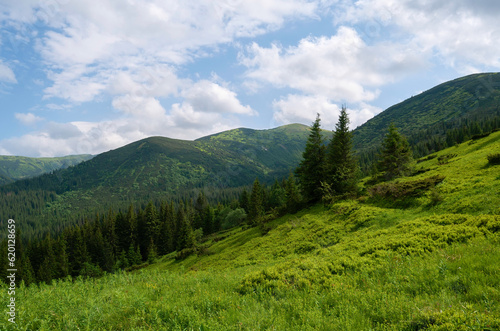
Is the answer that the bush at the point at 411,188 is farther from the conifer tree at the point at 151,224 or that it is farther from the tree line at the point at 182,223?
the conifer tree at the point at 151,224

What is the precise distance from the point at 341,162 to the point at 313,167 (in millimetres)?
4538

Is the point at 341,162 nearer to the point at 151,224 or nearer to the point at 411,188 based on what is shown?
the point at 411,188

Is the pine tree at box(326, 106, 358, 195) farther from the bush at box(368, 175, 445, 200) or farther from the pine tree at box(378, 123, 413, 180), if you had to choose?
the bush at box(368, 175, 445, 200)

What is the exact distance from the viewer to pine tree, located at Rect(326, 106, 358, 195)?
→ 106ft

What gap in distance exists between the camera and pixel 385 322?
5.47m

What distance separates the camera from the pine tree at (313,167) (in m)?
36.1

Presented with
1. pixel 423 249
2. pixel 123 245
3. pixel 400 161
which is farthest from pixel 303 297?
pixel 123 245

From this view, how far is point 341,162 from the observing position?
115 ft

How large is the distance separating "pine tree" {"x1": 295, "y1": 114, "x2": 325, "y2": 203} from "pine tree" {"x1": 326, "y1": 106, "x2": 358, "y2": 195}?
4.42ft

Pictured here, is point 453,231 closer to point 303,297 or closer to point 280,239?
point 303,297

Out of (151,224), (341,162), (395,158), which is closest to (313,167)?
(341,162)

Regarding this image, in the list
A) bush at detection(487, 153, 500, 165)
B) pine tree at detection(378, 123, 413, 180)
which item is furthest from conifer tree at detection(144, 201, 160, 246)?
bush at detection(487, 153, 500, 165)

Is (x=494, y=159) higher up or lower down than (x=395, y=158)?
lower down

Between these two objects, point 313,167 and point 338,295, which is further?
point 313,167
